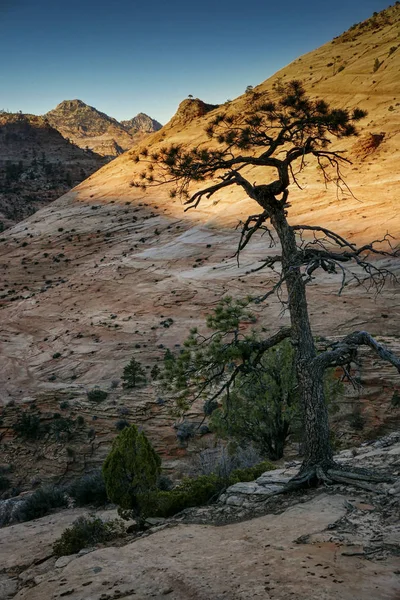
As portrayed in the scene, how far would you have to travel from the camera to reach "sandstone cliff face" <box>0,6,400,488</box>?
1950 cm

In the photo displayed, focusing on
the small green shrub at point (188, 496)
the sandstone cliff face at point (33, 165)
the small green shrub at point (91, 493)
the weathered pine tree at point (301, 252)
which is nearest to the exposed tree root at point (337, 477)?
the weathered pine tree at point (301, 252)

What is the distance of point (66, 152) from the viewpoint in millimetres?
92188

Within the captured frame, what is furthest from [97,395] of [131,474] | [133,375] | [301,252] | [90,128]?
[90,128]

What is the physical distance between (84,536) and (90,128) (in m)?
172

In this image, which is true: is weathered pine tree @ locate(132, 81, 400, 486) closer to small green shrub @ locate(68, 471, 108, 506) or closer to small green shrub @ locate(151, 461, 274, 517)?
small green shrub @ locate(151, 461, 274, 517)

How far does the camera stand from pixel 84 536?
8000 millimetres

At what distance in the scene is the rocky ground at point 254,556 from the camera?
4.10m

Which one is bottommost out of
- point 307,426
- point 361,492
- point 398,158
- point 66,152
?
point 361,492

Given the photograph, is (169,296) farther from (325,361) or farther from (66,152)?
(66,152)

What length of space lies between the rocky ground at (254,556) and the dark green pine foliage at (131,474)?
0.80 metres

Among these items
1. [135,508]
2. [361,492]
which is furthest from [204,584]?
[135,508]

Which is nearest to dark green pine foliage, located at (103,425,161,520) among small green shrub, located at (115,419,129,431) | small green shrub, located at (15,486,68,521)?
small green shrub, located at (15,486,68,521)

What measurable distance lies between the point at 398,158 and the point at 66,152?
3069 inches

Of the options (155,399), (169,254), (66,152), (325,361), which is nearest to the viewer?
(325,361)
